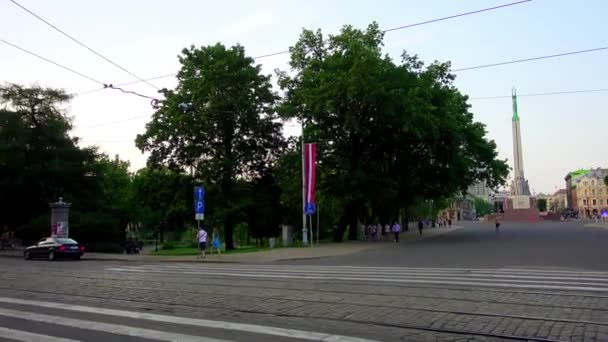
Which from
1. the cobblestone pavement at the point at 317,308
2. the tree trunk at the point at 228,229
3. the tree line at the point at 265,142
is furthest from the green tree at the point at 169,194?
the cobblestone pavement at the point at 317,308

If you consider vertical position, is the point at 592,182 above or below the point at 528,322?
above

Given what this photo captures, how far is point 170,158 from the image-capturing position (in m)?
46.0

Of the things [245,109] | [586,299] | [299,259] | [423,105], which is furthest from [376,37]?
[586,299]

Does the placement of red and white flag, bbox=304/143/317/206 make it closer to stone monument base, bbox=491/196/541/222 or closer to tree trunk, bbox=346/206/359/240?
tree trunk, bbox=346/206/359/240

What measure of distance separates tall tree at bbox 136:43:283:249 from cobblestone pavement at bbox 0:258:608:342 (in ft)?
86.8

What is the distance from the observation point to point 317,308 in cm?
1078

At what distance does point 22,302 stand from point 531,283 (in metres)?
11.8

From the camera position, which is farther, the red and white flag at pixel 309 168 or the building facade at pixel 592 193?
the building facade at pixel 592 193

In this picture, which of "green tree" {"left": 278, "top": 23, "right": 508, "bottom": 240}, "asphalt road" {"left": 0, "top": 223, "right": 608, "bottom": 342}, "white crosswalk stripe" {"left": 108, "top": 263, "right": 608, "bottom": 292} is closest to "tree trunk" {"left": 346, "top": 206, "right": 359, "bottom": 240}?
"green tree" {"left": 278, "top": 23, "right": 508, "bottom": 240}

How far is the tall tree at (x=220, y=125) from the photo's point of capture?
4284 cm

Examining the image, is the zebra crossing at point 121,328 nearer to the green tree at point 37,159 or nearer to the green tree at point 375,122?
the green tree at point 375,122

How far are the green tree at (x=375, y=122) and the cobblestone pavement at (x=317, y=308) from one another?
23.9 m

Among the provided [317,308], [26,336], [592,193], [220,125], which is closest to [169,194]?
[220,125]

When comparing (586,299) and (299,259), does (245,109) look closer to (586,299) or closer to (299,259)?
(299,259)
